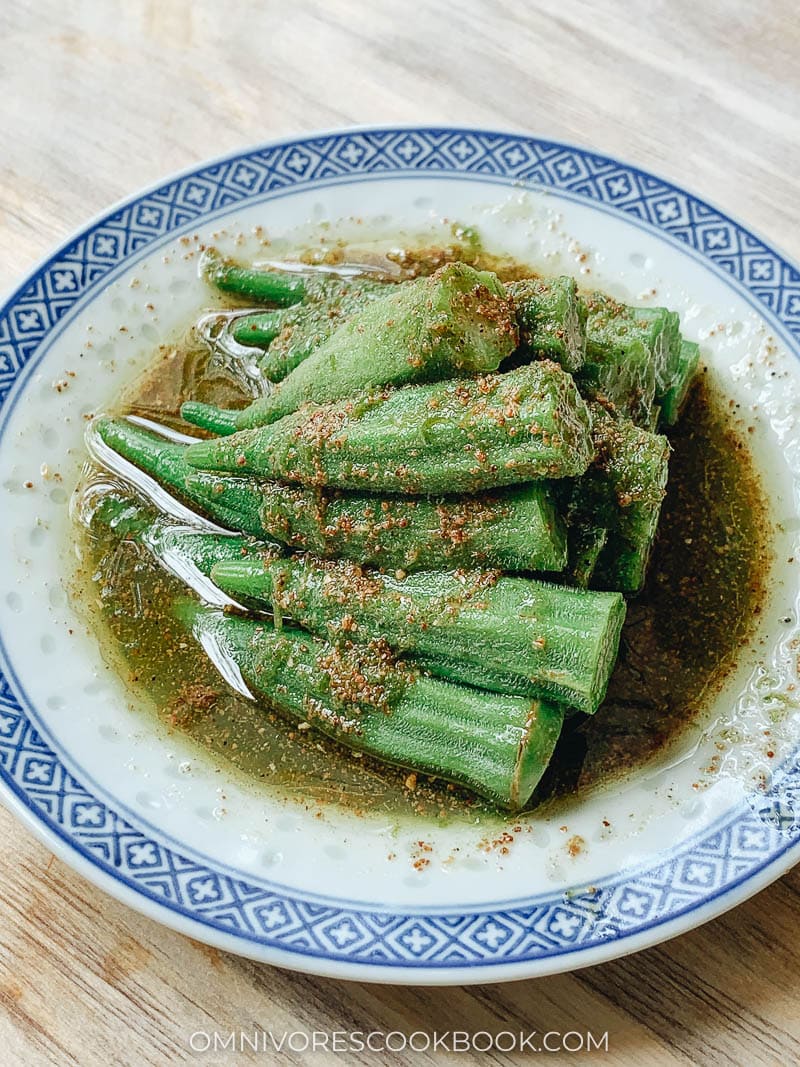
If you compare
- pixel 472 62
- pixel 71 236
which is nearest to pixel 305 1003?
pixel 71 236

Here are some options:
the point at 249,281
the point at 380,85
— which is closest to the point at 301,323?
the point at 249,281

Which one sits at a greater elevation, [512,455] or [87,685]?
[512,455]

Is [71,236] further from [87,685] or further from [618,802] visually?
[618,802]

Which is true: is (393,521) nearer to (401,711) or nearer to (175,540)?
(401,711)

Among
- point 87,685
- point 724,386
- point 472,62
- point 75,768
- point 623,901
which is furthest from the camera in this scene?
point 472,62

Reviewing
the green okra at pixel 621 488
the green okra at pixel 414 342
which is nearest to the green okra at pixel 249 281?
the green okra at pixel 414 342

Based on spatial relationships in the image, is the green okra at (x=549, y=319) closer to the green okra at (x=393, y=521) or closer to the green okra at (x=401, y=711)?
the green okra at (x=393, y=521)
